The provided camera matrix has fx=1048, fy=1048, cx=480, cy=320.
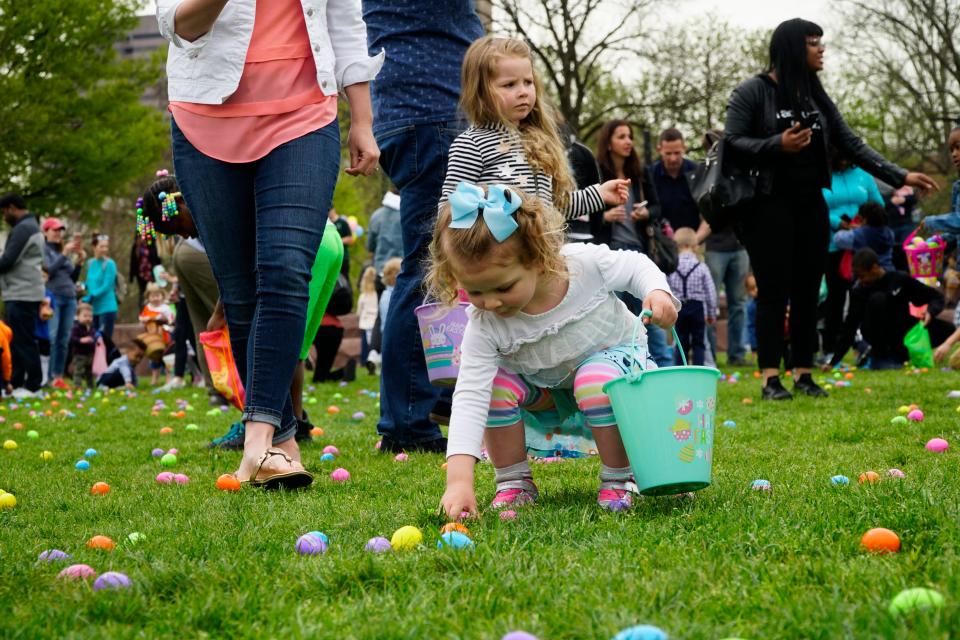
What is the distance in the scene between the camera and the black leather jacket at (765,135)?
6176 millimetres

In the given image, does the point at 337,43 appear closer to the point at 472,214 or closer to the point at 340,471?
the point at 472,214

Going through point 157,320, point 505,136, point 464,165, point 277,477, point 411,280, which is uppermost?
point 505,136

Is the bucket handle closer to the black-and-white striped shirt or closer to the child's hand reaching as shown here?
the child's hand reaching

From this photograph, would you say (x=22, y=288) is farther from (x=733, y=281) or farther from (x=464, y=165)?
(x=464, y=165)

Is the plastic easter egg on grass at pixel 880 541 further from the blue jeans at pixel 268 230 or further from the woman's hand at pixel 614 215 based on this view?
the woman's hand at pixel 614 215

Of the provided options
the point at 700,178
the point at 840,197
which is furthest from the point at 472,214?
the point at 840,197

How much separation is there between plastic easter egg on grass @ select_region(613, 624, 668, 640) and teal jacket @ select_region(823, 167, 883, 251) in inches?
363

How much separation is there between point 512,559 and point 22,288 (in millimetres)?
9958

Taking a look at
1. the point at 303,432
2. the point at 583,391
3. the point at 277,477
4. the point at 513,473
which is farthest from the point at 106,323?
the point at 583,391

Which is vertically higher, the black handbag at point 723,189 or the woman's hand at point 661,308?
the black handbag at point 723,189

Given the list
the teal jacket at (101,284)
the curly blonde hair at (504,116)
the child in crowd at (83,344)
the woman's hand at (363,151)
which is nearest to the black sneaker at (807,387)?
the curly blonde hair at (504,116)

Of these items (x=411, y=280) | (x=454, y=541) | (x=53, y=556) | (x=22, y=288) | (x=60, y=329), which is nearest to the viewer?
(x=454, y=541)

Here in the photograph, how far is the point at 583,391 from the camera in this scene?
2.98m

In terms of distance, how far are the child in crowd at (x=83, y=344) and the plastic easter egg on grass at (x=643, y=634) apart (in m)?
12.9
